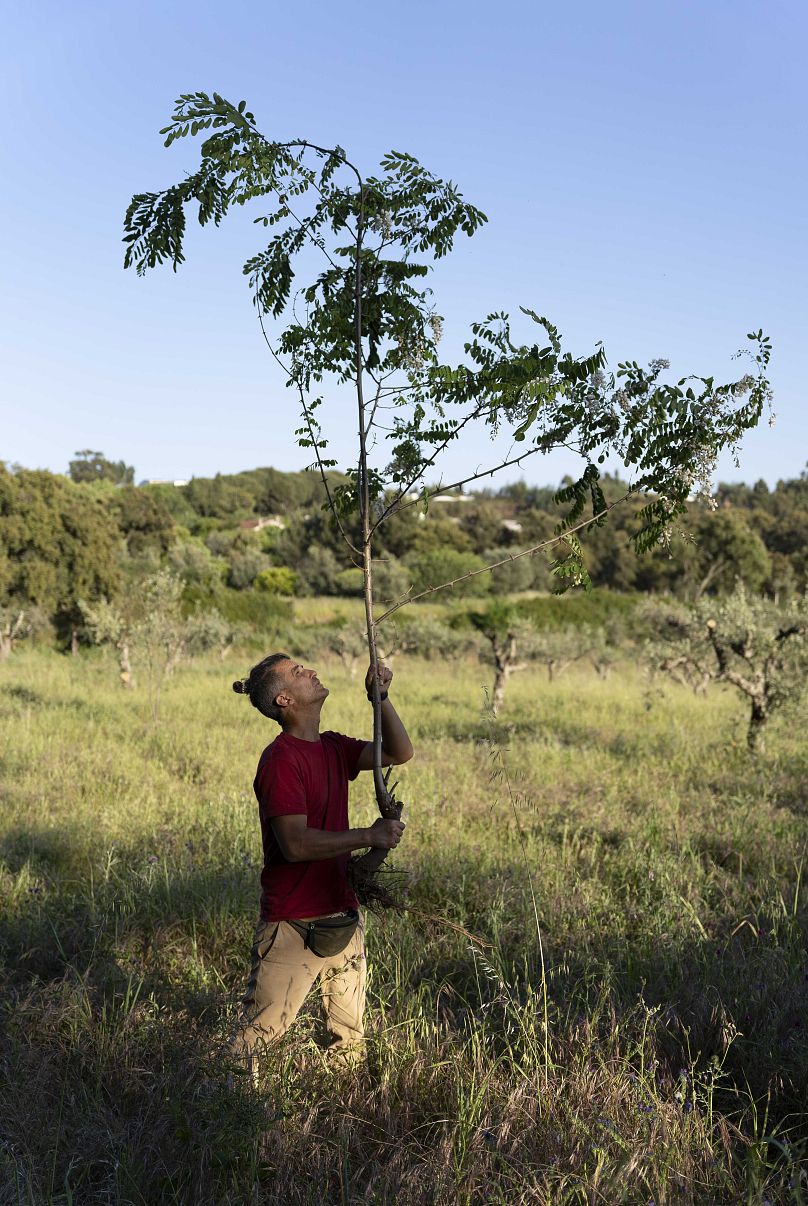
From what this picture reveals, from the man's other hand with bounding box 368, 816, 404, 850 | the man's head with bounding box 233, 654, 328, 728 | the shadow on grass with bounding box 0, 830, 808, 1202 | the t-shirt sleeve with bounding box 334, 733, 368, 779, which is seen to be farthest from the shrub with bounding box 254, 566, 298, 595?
the man's other hand with bounding box 368, 816, 404, 850

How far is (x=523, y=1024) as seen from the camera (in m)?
3.41

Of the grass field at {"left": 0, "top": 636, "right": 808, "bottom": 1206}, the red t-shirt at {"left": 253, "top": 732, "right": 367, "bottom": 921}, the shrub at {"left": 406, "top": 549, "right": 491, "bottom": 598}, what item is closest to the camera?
the grass field at {"left": 0, "top": 636, "right": 808, "bottom": 1206}

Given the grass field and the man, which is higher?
the man

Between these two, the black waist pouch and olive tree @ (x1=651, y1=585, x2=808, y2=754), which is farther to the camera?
olive tree @ (x1=651, y1=585, x2=808, y2=754)

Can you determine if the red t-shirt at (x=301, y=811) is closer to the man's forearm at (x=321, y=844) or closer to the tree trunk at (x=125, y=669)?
the man's forearm at (x=321, y=844)

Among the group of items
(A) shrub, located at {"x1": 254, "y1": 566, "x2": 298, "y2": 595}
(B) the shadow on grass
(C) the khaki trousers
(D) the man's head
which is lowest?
(B) the shadow on grass

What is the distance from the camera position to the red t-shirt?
3059 millimetres

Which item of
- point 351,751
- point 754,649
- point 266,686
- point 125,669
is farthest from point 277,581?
point 266,686

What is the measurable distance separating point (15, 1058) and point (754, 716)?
9.97 meters

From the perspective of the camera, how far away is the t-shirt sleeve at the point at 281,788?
3.01m

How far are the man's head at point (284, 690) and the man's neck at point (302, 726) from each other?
1 cm

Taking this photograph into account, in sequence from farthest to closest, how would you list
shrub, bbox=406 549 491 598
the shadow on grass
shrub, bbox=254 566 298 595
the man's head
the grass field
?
shrub, bbox=254 566 298 595 → shrub, bbox=406 549 491 598 → the man's head → the shadow on grass → the grass field

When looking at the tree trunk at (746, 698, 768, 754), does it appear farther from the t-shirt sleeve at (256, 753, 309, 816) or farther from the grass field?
the t-shirt sleeve at (256, 753, 309, 816)

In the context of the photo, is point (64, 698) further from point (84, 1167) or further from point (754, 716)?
point (84, 1167)
